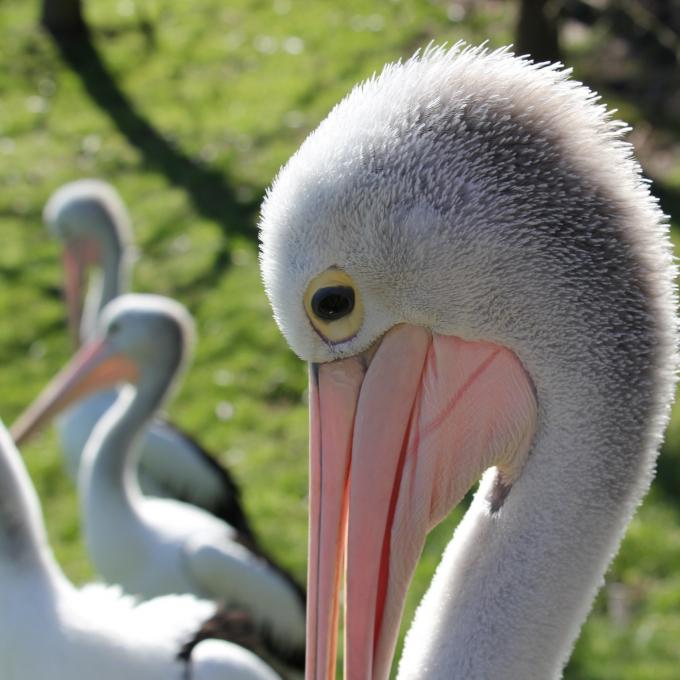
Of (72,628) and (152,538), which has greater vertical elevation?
(152,538)

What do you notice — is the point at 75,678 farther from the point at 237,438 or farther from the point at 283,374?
the point at 283,374

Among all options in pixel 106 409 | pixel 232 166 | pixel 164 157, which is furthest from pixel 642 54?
pixel 106 409

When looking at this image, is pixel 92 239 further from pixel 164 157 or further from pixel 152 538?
pixel 164 157

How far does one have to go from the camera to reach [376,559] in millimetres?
1781

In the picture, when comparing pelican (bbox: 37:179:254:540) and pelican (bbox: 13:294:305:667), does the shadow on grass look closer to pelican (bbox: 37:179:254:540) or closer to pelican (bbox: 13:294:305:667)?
pelican (bbox: 37:179:254:540)

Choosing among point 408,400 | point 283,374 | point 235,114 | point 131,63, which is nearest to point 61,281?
point 283,374

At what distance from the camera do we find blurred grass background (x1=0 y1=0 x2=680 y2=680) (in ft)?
15.6

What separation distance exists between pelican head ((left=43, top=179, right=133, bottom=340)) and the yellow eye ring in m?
3.69

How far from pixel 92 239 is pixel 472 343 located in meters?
4.06

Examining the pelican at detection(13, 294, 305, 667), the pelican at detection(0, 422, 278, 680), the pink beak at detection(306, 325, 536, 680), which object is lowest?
the pelican at detection(0, 422, 278, 680)

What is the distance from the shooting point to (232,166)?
7695mm

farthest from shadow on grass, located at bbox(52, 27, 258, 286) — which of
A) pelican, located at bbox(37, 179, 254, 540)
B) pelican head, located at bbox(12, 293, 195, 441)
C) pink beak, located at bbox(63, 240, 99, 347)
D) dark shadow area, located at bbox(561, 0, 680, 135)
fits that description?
dark shadow area, located at bbox(561, 0, 680, 135)

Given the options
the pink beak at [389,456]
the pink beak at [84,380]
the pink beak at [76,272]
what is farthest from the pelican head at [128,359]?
the pink beak at [389,456]

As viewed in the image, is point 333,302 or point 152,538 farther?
point 152,538
